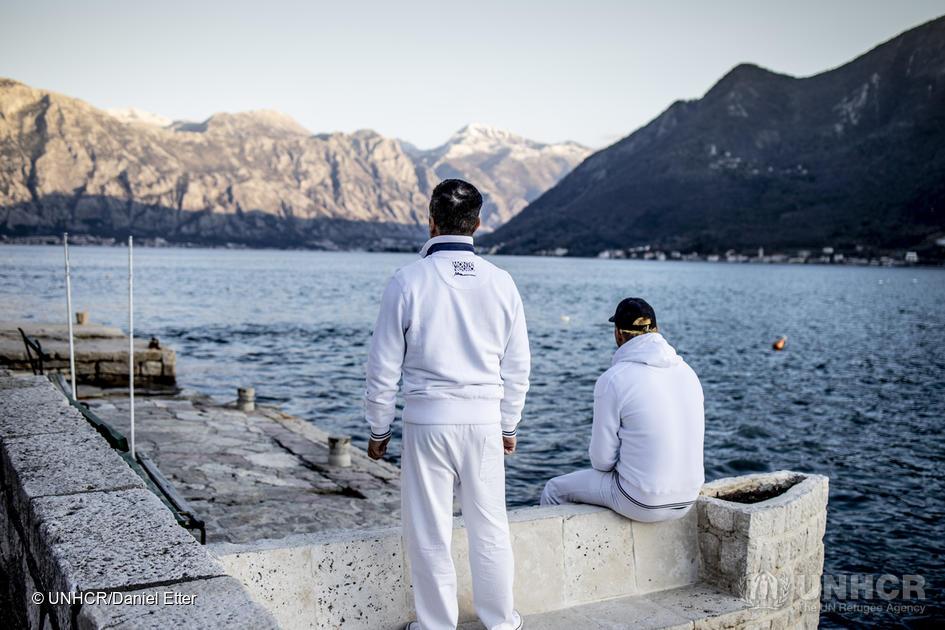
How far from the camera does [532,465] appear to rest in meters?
15.3

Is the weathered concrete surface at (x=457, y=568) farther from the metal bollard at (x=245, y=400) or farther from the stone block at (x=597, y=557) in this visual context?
the metal bollard at (x=245, y=400)

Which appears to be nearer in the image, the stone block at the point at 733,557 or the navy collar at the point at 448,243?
the navy collar at the point at 448,243

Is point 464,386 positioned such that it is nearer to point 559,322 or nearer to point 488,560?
point 488,560

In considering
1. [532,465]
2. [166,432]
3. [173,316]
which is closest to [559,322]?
[173,316]

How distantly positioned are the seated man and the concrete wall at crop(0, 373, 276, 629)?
270 cm

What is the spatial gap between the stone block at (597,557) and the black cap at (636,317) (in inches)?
50.2

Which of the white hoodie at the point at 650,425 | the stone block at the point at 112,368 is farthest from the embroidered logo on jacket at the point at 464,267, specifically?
the stone block at the point at 112,368

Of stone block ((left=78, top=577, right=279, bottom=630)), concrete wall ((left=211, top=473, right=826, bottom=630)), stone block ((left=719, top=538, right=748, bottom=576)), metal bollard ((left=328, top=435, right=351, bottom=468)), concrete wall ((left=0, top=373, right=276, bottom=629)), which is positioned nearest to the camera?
stone block ((left=78, top=577, right=279, bottom=630))

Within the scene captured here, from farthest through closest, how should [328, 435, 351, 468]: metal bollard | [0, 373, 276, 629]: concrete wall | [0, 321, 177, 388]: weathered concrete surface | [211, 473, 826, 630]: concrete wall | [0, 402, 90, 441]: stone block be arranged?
[0, 321, 177, 388]: weathered concrete surface, [328, 435, 351, 468]: metal bollard, [0, 402, 90, 441]: stone block, [211, 473, 826, 630]: concrete wall, [0, 373, 276, 629]: concrete wall

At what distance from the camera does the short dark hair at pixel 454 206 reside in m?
3.86

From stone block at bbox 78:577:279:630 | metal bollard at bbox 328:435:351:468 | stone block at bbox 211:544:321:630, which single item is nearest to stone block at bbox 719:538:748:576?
stone block at bbox 211:544:321:630

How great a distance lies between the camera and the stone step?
465 cm

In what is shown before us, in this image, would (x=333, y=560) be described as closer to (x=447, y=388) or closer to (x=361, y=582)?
(x=361, y=582)

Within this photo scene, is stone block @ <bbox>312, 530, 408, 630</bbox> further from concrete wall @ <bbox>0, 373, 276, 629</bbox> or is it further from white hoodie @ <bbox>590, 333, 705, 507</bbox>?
white hoodie @ <bbox>590, 333, 705, 507</bbox>
